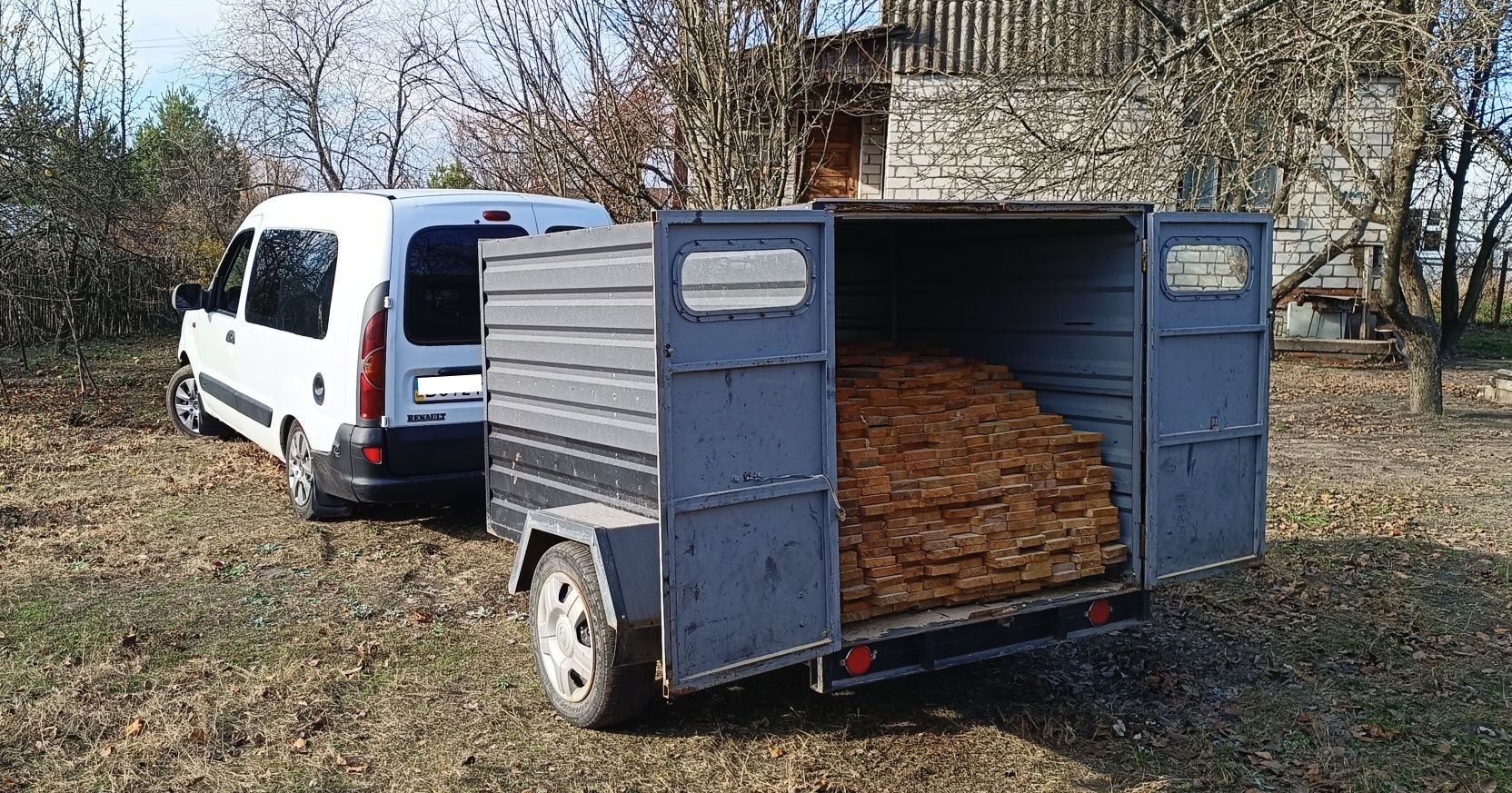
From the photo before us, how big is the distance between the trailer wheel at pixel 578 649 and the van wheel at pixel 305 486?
3286 millimetres

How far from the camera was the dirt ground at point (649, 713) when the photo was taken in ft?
14.6

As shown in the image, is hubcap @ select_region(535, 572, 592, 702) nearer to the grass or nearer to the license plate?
the license plate

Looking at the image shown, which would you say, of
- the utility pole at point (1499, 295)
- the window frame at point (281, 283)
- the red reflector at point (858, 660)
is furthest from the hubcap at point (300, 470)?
the utility pole at point (1499, 295)

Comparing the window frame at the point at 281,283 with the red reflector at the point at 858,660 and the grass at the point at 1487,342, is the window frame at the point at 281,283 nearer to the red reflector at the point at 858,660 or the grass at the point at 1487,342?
the red reflector at the point at 858,660

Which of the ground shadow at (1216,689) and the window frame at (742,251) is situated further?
the ground shadow at (1216,689)

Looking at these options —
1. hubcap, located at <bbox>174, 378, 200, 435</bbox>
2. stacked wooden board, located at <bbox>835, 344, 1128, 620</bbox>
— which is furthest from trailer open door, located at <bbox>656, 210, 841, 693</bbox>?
hubcap, located at <bbox>174, 378, 200, 435</bbox>

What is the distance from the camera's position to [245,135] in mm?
24016

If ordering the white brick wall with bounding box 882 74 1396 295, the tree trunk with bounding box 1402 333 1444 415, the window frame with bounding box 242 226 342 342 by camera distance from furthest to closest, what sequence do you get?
the tree trunk with bounding box 1402 333 1444 415, the white brick wall with bounding box 882 74 1396 295, the window frame with bounding box 242 226 342 342

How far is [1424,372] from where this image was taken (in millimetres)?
13141

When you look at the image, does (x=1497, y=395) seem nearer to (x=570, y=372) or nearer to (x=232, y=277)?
(x=570, y=372)

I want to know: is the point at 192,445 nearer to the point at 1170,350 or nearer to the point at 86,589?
the point at 86,589

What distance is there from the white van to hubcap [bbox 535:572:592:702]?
8.26ft

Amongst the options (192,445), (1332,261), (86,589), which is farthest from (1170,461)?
(1332,261)

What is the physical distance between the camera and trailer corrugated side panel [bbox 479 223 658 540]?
430cm
